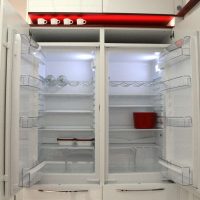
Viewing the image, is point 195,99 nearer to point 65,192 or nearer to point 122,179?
point 122,179

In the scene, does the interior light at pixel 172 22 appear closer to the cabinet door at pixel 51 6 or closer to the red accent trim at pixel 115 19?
the red accent trim at pixel 115 19

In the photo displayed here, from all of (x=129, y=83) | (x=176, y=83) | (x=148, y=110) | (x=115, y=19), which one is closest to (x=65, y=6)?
(x=115, y=19)

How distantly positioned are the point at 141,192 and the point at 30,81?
4.06 feet

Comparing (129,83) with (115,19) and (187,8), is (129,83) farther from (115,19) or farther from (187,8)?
(187,8)

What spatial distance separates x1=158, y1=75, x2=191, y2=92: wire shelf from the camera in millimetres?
1832

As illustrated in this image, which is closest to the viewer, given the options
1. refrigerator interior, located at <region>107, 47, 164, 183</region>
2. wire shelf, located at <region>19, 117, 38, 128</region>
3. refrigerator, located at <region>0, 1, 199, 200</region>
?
refrigerator, located at <region>0, 1, 199, 200</region>

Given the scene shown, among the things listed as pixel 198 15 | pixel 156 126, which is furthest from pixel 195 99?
pixel 156 126

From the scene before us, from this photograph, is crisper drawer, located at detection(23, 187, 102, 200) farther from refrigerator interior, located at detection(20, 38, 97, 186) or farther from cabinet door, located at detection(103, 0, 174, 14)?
cabinet door, located at detection(103, 0, 174, 14)

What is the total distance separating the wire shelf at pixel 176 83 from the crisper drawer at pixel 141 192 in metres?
0.81

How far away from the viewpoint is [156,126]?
2.59 m

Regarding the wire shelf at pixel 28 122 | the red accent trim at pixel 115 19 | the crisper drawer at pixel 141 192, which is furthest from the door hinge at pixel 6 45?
the crisper drawer at pixel 141 192

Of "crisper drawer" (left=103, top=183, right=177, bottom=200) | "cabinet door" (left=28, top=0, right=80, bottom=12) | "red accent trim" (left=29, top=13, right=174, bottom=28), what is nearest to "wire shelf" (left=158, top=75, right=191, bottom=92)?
"red accent trim" (left=29, top=13, right=174, bottom=28)

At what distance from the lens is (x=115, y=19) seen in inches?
94.2

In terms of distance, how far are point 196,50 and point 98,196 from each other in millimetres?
1322
